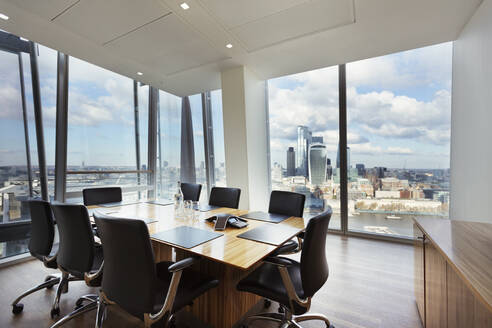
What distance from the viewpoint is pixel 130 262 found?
47.3 inches

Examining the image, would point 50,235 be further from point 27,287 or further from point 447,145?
point 447,145

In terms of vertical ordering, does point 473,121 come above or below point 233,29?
below

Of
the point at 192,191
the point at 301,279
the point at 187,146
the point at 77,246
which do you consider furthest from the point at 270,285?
the point at 187,146

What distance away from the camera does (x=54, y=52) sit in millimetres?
3301

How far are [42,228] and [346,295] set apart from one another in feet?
9.41

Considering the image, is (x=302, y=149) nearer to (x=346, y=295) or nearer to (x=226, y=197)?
(x=226, y=197)

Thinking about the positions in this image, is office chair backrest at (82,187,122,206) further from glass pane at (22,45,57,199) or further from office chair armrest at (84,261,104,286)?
office chair armrest at (84,261,104,286)

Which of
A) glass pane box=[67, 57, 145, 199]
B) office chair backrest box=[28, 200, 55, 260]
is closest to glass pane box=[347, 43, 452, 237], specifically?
office chair backrest box=[28, 200, 55, 260]

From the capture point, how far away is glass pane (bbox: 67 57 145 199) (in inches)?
141

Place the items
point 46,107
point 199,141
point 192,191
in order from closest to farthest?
point 46,107, point 192,191, point 199,141

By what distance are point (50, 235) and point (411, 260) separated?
4.01 meters

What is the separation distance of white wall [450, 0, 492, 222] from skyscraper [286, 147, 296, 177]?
225 centimetres

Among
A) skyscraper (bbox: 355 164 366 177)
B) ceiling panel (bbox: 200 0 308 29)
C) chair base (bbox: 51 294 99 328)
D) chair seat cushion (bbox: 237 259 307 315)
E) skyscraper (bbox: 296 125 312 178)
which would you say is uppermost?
ceiling panel (bbox: 200 0 308 29)

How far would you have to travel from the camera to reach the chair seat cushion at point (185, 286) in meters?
1.31
